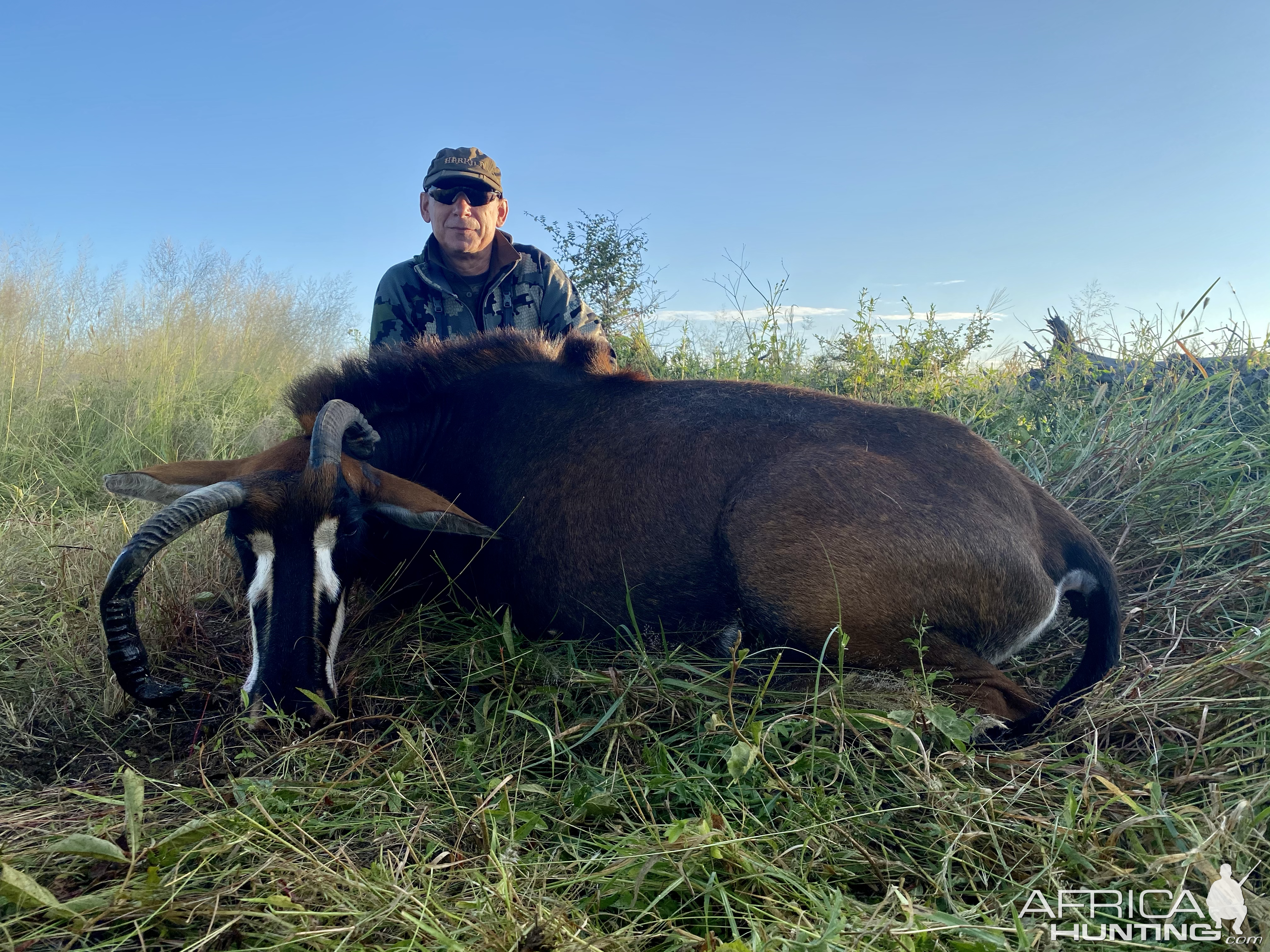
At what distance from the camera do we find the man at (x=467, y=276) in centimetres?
622

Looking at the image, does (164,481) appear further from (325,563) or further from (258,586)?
(325,563)

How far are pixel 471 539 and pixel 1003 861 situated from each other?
255 centimetres

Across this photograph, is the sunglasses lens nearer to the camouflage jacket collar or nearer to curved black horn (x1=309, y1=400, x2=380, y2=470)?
the camouflage jacket collar

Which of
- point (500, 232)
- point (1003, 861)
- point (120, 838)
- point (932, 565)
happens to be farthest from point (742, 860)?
point (500, 232)

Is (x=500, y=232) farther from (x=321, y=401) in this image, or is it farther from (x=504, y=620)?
(x=504, y=620)

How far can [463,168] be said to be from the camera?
613cm

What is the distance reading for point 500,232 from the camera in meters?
6.72

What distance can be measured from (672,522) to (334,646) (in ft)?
4.79

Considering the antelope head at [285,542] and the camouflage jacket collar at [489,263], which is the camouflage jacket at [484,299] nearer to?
the camouflage jacket collar at [489,263]

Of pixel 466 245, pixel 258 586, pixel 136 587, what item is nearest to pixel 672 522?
pixel 258 586

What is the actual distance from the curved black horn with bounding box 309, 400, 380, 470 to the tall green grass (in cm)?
83

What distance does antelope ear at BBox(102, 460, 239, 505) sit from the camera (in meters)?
3.32

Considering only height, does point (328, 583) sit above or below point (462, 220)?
below

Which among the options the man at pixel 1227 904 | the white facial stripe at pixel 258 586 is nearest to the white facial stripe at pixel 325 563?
the white facial stripe at pixel 258 586
